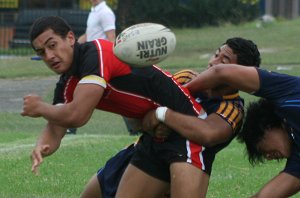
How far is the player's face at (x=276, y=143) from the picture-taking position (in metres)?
6.19

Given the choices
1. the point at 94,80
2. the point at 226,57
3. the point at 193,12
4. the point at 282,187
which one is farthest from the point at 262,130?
the point at 193,12

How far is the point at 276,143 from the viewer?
6.23m

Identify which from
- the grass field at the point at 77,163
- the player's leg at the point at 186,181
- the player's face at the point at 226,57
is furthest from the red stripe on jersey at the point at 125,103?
the grass field at the point at 77,163

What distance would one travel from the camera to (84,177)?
9133 mm

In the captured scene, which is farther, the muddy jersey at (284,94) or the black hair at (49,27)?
the black hair at (49,27)

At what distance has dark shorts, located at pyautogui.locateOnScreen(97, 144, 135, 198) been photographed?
6.81 m

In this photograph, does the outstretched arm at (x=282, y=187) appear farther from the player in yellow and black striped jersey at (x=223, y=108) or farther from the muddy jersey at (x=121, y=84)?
the muddy jersey at (x=121, y=84)

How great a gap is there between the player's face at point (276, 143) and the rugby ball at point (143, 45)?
901mm

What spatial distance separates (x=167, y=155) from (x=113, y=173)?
2.21 ft

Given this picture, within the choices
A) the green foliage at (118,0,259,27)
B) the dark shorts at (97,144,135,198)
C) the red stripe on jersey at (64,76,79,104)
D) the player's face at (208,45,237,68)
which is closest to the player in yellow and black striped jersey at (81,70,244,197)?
the dark shorts at (97,144,135,198)

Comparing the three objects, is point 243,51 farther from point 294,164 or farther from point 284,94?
point 294,164

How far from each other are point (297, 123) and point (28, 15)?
21655 mm

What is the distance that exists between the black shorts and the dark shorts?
1.00 feet

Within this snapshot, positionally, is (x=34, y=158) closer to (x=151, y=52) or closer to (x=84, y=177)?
(x=151, y=52)
